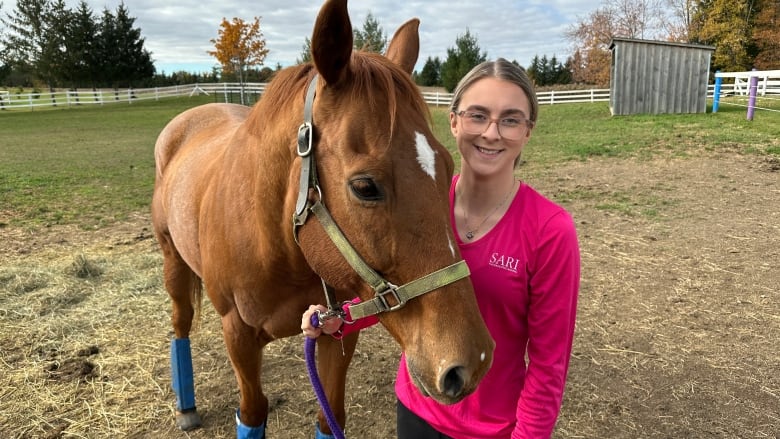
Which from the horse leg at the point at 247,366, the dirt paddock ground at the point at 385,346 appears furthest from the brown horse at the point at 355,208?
the dirt paddock ground at the point at 385,346

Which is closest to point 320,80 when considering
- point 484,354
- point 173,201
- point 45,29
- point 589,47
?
point 484,354

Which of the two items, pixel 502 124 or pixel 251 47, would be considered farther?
pixel 251 47

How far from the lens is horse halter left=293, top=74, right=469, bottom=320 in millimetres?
1329

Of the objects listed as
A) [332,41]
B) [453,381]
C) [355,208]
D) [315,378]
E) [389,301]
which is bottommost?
[315,378]

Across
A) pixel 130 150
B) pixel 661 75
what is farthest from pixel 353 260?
pixel 661 75

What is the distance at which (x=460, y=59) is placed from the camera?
32625 mm

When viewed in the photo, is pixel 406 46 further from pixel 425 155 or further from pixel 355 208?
pixel 355 208

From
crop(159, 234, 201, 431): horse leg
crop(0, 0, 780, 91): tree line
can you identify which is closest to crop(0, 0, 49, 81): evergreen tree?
crop(0, 0, 780, 91): tree line

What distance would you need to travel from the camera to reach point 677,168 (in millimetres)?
8898

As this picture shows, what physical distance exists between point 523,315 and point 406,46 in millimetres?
1194

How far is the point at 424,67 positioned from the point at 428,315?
140 feet

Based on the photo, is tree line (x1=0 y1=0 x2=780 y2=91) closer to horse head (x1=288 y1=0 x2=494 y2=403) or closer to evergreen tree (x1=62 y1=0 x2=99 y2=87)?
evergreen tree (x1=62 y1=0 x2=99 y2=87)

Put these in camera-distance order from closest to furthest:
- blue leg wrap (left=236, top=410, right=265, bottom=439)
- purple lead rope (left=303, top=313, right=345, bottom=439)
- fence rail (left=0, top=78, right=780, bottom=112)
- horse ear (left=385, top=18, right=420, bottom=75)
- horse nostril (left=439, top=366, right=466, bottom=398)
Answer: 1. horse nostril (left=439, top=366, right=466, bottom=398)
2. purple lead rope (left=303, top=313, right=345, bottom=439)
3. horse ear (left=385, top=18, right=420, bottom=75)
4. blue leg wrap (left=236, top=410, right=265, bottom=439)
5. fence rail (left=0, top=78, right=780, bottom=112)

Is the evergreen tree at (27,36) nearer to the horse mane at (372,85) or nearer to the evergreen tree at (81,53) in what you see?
the evergreen tree at (81,53)
